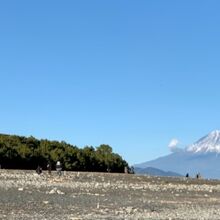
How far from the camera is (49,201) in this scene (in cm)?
3152

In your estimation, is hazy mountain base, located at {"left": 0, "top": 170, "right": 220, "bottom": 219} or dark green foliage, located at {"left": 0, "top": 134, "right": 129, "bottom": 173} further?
dark green foliage, located at {"left": 0, "top": 134, "right": 129, "bottom": 173}

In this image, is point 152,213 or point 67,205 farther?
point 67,205

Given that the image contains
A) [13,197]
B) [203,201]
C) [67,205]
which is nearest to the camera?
[67,205]

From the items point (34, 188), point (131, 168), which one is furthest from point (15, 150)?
point (34, 188)

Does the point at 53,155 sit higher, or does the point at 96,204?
the point at 53,155

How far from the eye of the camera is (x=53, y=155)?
279 feet

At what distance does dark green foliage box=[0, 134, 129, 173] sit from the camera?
80.8m

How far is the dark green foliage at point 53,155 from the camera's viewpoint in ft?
265

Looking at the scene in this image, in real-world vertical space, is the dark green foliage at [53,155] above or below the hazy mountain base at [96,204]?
above

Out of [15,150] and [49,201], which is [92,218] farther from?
[15,150]

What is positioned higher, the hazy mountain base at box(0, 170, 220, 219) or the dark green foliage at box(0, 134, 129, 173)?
the dark green foliage at box(0, 134, 129, 173)

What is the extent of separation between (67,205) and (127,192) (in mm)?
11487

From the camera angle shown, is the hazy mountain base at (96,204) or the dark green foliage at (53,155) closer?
the hazy mountain base at (96,204)

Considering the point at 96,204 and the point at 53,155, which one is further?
the point at 53,155
